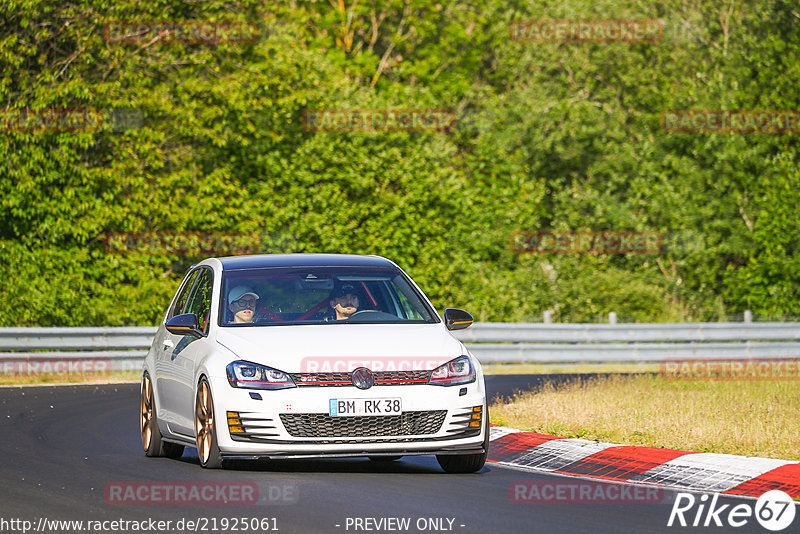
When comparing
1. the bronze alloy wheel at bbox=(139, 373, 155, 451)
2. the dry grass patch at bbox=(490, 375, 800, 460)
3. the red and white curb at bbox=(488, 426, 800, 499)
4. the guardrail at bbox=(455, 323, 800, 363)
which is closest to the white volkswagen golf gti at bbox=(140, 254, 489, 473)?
the bronze alloy wheel at bbox=(139, 373, 155, 451)

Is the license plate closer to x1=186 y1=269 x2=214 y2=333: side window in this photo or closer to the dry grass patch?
x1=186 y1=269 x2=214 y2=333: side window

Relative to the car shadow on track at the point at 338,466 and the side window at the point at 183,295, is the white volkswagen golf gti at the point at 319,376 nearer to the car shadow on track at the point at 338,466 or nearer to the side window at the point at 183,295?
the car shadow on track at the point at 338,466

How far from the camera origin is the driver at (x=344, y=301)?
11.2m

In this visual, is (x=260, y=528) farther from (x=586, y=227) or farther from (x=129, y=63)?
(x=586, y=227)

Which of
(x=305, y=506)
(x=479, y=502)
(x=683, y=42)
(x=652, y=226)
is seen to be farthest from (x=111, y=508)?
(x=683, y=42)

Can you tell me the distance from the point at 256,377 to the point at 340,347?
627mm

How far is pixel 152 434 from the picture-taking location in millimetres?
12023

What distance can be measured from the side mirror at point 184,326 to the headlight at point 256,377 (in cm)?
91

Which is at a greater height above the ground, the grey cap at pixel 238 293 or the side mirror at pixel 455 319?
the side mirror at pixel 455 319

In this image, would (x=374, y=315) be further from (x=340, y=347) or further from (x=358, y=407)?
(x=358, y=407)

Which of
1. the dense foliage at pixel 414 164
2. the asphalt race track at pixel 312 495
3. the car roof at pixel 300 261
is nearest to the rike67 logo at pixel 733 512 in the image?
the asphalt race track at pixel 312 495

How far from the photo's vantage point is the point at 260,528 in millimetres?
8094

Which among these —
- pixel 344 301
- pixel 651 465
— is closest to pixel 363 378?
pixel 344 301

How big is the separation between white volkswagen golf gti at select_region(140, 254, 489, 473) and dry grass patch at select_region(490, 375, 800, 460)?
2361 millimetres
